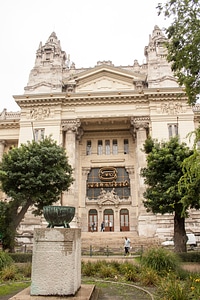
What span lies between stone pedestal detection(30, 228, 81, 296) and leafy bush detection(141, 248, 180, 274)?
5476 millimetres

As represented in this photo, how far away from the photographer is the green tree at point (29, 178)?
2062cm

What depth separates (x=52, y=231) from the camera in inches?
298

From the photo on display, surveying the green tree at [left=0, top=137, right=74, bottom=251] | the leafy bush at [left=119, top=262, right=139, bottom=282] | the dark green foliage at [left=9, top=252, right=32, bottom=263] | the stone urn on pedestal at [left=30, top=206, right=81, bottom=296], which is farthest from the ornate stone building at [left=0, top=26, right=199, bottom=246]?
the stone urn on pedestal at [left=30, top=206, right=81, bottom=296]

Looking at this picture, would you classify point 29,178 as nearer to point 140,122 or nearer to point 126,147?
point 140,122

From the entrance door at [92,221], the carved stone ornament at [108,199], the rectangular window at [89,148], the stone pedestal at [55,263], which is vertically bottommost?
the stone pedestal at [55,263]

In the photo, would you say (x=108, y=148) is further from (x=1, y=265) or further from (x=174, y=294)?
(x=174, y=294)

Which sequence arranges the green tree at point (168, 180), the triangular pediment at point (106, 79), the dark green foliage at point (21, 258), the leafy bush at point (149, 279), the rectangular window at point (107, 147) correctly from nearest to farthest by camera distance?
1. the leafy bush at point (149, 279)
2. the dark green foliage at point (21, 258)
3. the green tree at point (168, 180)
4. the triangular pediment at point (106, 79)
5. the rectangular window at point (107, 147)

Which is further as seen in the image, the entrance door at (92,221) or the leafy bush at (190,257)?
the entrance door at (92,221)

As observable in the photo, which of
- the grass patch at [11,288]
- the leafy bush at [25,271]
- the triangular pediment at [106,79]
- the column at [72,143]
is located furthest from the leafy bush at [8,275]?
the triangular pediment at [106,79]

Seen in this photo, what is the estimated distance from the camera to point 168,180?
63.5 feet

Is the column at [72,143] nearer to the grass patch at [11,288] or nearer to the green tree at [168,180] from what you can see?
the green tree at [168,180]

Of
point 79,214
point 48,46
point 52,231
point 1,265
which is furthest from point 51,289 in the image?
point 48,46

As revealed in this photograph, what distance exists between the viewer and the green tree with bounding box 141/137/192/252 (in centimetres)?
1908

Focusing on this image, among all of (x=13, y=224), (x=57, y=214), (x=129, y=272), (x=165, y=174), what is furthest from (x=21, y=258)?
(x=165, y=174)
